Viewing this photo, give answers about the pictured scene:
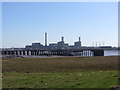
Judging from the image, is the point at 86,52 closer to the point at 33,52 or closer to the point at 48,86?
the point at 33,52

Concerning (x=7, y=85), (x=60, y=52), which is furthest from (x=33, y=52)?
(x=7, y=85)

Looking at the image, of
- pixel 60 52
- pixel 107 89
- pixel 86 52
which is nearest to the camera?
pixel 107 89

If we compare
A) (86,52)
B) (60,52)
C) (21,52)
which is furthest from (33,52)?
(86,52)

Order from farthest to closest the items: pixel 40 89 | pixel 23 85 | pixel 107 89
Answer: pixel 23 85
pixel 40 89
pixel 107 89

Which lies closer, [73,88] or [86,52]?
[73,88]

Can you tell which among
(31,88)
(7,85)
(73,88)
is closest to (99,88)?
(73,88)

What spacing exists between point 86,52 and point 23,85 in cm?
13895

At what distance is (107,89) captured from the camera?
11320 millimetres

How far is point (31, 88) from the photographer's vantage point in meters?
12.5

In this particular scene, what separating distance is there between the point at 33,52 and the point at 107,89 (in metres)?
135

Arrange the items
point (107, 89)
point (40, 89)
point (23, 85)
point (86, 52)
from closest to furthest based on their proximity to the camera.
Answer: point (107, 89), point (40, 89), point (23, 85), point (86, 52)

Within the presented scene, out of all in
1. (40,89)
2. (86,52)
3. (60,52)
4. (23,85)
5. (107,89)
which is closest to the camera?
(107,89)

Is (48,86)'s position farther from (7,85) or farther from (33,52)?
(33,52)

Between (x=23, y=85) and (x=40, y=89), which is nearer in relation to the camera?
(x=40, y=89)
